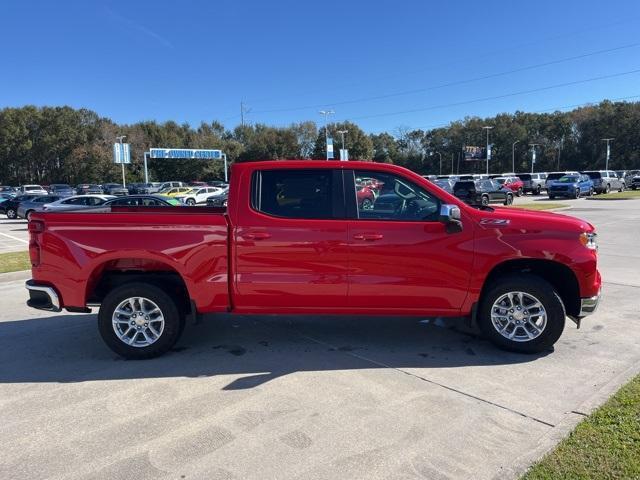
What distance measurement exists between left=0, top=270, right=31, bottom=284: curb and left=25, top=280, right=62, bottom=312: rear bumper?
5.16 m

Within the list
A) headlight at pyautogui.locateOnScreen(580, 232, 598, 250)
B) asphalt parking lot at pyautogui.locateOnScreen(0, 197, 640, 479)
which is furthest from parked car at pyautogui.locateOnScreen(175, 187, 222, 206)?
headlight at pyautogui.locateOnScreen(580, 232, 598, 250)

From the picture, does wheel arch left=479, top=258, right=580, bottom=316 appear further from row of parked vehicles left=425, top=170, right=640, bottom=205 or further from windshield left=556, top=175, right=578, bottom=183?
windshield left=556, top=175, right=578, bottom=183

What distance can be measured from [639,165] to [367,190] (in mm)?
104927

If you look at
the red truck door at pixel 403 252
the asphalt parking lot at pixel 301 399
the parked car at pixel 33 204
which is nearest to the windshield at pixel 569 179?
the asphalt parking lot at pixel 301 399

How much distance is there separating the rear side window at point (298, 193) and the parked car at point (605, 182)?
42330 mm

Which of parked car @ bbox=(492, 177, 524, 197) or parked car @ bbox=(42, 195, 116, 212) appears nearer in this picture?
parked car @ bbox=(42, 195, 116, 212)

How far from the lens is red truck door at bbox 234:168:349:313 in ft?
15.1

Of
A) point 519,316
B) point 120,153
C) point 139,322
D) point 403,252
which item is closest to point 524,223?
point 519,316

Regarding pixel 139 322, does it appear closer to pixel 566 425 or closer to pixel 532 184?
pixel 566 425

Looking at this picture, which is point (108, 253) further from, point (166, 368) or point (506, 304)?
point (506, 304)

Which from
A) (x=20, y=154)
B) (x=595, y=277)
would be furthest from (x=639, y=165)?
(x=20, y=154)

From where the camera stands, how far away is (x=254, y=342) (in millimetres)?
5332

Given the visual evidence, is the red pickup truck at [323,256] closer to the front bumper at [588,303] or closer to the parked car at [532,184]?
the front bumper at [588,303]

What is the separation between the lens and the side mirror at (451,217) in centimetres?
443
